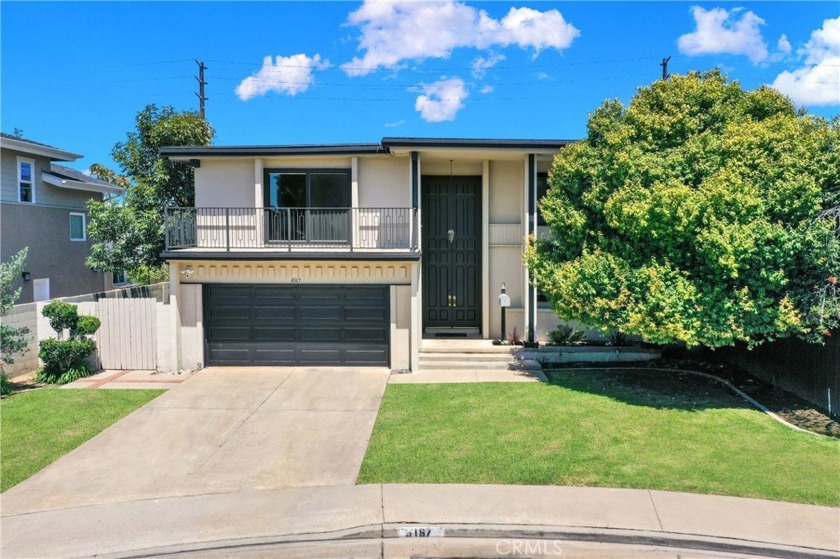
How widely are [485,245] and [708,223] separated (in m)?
5.71

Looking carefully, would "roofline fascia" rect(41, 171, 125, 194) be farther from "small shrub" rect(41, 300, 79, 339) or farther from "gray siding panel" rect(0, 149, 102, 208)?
"small shrub" rect(41, 300, 79, 339)

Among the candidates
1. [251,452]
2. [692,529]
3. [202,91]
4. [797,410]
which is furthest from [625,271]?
[202,91]

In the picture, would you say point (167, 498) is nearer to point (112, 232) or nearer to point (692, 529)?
point (692, 529)

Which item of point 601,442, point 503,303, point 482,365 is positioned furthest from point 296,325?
point 601,442

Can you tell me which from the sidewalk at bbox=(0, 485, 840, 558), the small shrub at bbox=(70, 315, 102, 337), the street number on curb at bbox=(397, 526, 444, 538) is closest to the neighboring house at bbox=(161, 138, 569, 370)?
the small shrub at bbox=(70, 315, 102, 337)

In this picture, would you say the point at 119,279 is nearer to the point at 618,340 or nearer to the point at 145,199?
the point at 145,199

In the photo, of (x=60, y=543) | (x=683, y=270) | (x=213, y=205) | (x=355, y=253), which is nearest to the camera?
(x=60, y=543)

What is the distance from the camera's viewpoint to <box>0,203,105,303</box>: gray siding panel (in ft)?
53.2

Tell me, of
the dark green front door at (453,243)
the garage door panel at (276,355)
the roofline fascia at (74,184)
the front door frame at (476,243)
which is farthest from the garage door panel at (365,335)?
the roofline fascia at (74,184)

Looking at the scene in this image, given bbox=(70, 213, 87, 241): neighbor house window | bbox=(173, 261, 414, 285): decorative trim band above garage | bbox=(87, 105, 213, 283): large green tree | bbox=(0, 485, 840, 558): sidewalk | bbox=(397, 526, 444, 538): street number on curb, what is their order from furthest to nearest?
bbox=(70, 213, 87, 241): neighbor house window < bbox=(87, 105, 213, 283): large green tree < bbox=(173, 261, 414, 285): decorative trim band above garage < bbox=(397, 526, 444, 538): street number on curb < bbox=(0, 485, 840, 558): sidewalk

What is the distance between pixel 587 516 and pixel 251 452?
4.65m

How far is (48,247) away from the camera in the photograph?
57.8ft

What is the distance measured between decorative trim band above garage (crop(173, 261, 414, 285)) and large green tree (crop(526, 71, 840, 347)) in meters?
3.69

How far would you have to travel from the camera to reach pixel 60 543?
5.31 metres
